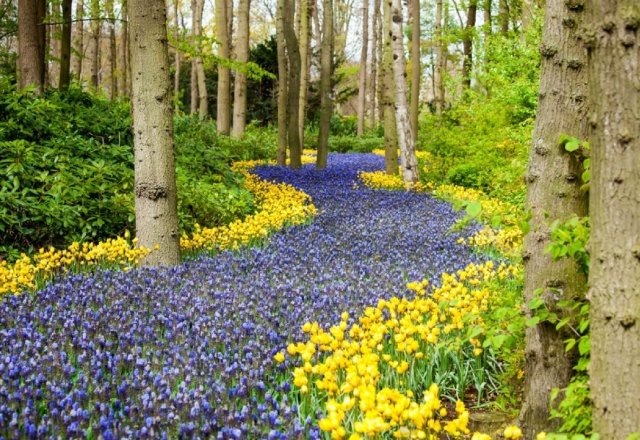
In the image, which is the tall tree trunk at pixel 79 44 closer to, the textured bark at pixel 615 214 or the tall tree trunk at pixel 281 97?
the tall tree trunk at pixel 281 97

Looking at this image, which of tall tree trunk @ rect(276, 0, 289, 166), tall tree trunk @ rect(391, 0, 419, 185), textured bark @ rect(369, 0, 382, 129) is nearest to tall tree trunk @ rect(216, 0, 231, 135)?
tall tree trunk @ rect(276, 0, 289, 166)

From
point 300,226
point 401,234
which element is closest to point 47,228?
point 300,226

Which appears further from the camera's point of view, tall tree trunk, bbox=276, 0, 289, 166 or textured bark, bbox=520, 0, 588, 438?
tall tree trunk, bbox=276, 0, 289, 166

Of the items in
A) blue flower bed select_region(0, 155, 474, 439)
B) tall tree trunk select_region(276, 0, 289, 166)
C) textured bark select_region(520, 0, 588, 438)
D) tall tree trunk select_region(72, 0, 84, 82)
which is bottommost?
blue flower bed select_region(0, 155, 474, 439)

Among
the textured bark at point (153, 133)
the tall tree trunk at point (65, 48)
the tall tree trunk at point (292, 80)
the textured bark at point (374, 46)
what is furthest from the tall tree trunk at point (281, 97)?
the textured bark at point (374, 46)

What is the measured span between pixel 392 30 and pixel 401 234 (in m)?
6.50

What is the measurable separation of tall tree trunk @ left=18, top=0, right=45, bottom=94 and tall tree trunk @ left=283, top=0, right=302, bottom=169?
5797 mm

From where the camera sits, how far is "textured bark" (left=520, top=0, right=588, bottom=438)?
3031 millimetres

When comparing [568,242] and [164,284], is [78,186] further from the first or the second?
[568,242]

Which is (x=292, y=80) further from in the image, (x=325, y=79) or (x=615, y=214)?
(x=615, y=214)

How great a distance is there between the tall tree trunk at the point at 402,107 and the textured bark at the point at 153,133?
7.66 meters

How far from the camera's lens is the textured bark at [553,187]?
303 centimetres

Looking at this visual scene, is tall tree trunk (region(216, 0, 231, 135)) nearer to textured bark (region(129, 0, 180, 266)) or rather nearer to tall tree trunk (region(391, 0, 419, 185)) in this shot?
tall tree trunk (region(391, 0, 419, 185))

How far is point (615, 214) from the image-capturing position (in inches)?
81.4
